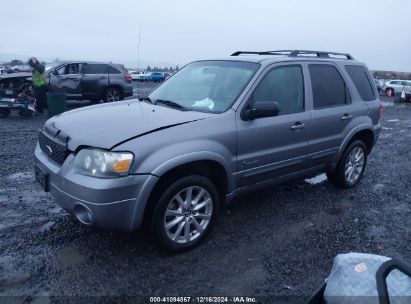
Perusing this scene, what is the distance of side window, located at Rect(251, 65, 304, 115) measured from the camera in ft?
12.4

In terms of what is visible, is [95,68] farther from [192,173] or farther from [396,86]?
[396,86]

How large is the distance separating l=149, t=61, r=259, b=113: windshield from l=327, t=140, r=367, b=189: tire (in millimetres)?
2117

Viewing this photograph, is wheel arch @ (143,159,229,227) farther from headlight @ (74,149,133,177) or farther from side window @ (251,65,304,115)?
side window @ (251,65,304,115)

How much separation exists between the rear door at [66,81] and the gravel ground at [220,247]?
26.1ft

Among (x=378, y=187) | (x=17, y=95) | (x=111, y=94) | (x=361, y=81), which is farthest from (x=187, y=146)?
(x=111, y=94)

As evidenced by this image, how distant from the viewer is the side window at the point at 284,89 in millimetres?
3779

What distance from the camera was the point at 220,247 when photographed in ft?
11.5

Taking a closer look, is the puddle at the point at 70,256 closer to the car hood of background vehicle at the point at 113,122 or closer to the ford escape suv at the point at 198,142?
the ford escape suv at the point at 198,142

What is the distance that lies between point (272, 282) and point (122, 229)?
134cm

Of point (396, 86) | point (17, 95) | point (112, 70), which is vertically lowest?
point (17, 95)

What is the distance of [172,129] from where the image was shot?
3076 mm

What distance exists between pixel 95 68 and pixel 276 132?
11.1 m

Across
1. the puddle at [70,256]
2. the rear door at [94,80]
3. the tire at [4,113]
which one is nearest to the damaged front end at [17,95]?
the tire at [4,113]

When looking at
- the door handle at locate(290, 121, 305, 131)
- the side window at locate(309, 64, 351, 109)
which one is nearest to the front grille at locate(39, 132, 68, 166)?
the door handle at locate(290, 121, 305, 131)
